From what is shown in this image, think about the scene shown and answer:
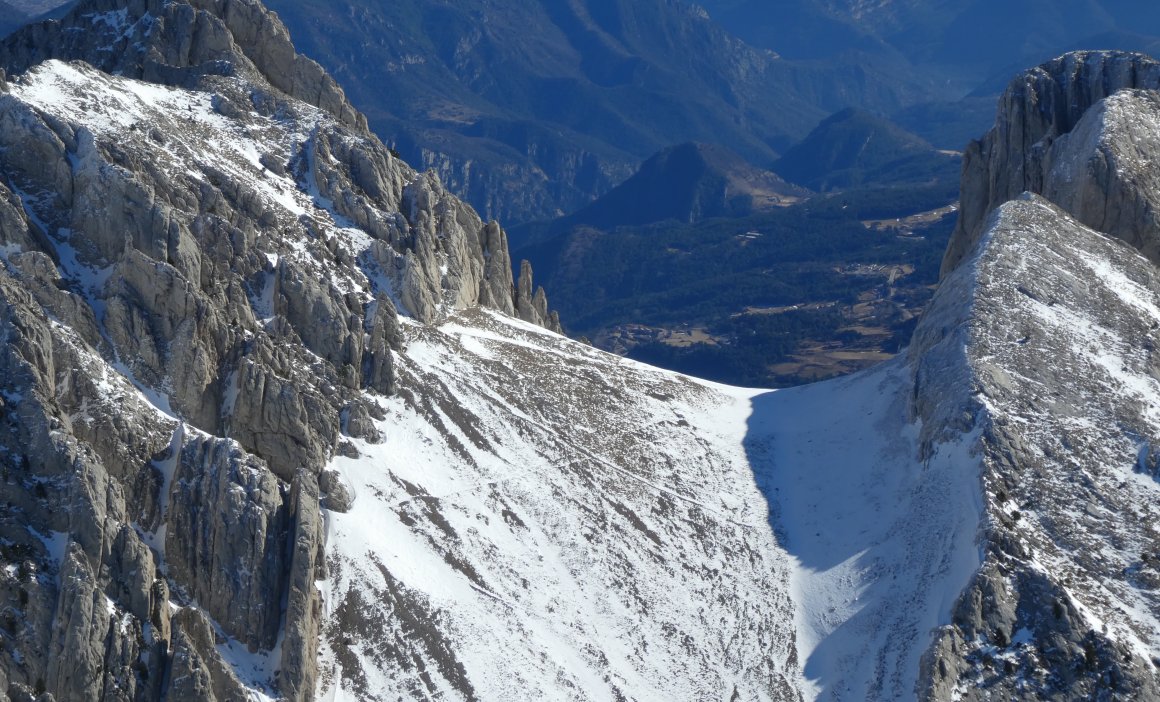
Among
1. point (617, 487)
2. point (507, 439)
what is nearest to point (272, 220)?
point (507, 439)

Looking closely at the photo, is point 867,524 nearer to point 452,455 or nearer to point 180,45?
point 452,455

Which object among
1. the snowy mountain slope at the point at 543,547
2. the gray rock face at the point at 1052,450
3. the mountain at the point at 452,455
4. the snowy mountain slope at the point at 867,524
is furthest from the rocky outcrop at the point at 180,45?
the gray rock face at the point at 1052,450

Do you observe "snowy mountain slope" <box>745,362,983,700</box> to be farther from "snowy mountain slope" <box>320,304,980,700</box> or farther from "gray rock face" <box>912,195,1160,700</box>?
"gray rock face" <box>912,195,1160,700</box>

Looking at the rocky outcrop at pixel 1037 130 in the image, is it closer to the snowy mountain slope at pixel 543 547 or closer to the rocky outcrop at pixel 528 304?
the snowy mountain slope at pixel 543 547

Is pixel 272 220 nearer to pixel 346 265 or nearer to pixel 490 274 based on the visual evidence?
pixel 346 265

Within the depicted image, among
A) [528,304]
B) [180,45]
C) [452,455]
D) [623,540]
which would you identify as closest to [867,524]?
[623,540]

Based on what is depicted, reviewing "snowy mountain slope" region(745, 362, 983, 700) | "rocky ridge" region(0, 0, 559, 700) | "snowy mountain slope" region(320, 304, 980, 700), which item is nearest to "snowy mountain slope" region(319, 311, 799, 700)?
"snowy mountain slope" region(320, 304, 980, 700)
